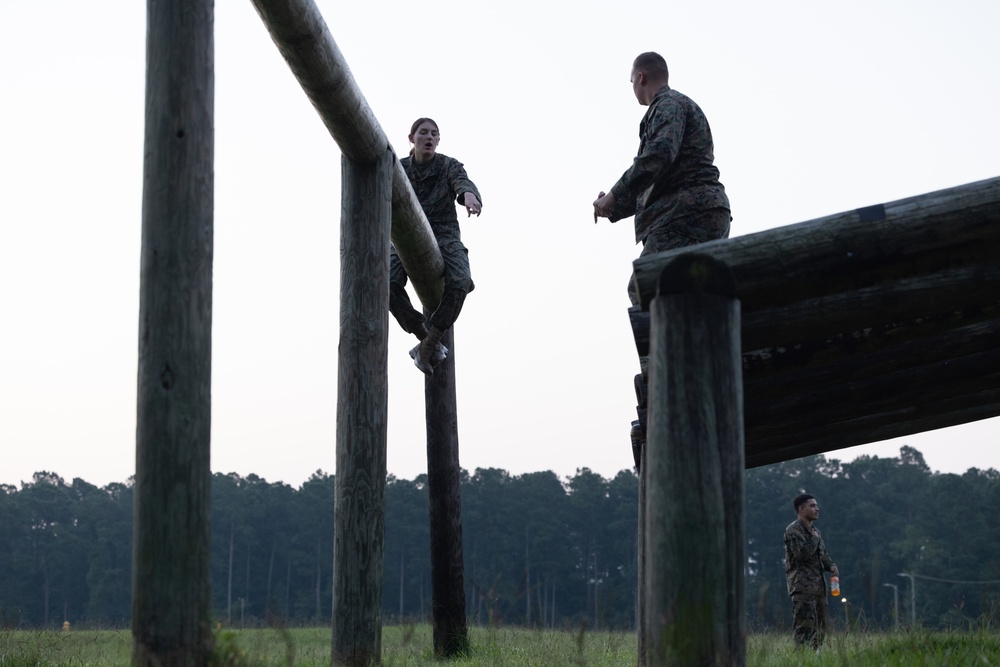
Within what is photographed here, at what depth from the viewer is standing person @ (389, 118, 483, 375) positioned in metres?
8.79

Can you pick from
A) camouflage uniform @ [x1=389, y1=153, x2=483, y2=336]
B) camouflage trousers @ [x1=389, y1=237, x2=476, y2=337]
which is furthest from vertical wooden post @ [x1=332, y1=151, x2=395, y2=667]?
camouflage trousers @ [x1=389, y1=237, x2=476, y2=337]

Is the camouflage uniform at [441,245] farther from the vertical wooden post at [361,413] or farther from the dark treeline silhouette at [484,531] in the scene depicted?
the dark treeline silhouette at [484,531]

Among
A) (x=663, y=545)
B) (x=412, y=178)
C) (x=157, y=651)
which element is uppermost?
(x=412, y=178)

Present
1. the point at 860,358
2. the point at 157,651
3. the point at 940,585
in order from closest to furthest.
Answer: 1. the point at 157,651
2. the point at 860,358
3. the point at 940,585

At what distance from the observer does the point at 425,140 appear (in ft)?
28.7

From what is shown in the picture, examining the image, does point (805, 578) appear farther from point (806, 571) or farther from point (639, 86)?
point (639, 86)

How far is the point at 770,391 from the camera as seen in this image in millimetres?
4762

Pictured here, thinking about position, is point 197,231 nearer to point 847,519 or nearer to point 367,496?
point 367,496

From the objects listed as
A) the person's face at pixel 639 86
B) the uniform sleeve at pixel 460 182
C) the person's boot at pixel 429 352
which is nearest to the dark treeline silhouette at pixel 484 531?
the person's boot at pixel 429 352

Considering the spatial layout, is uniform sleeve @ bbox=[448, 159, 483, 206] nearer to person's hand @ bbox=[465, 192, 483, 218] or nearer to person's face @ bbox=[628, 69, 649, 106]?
person's hand @ bbox=[465, 192, 483, 218]

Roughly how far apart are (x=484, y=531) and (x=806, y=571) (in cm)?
7992

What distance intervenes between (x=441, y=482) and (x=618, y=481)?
86.0m

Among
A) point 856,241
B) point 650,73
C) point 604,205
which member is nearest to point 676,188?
point 604,205

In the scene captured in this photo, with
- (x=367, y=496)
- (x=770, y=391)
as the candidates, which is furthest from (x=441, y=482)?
(x=770, y=391)
